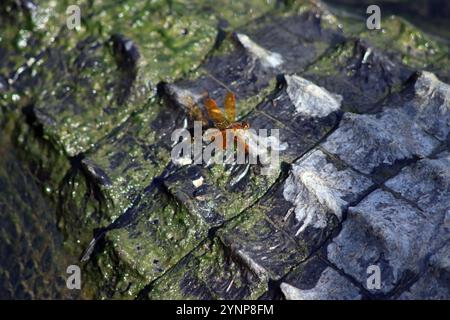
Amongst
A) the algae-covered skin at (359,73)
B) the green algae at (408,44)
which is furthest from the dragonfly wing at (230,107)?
the green algae at (408,44)

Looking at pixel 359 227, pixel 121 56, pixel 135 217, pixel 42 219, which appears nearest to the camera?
pixel 359 227

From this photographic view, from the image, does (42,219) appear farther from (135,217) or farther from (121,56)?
(121,56)

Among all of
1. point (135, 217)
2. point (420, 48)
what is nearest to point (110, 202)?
point (135, 217)

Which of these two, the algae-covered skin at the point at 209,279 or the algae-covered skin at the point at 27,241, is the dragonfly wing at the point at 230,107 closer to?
the algae-covered skin at the point at 209,279

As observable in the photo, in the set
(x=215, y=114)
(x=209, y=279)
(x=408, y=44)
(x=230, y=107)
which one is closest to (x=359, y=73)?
(x=408, y=44)

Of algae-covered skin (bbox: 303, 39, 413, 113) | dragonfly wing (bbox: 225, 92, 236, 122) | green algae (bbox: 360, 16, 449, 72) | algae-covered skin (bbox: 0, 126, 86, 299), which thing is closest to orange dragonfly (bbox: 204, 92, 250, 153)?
dragonfly wing (bbox: 225, 92, 236, 122)

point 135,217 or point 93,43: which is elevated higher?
point 93,43

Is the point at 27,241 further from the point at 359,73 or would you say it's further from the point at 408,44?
the point at 408,44

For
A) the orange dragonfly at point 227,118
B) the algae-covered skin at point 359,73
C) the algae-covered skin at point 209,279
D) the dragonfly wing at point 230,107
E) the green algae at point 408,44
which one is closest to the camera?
the algae-covered skin at point 209,279
